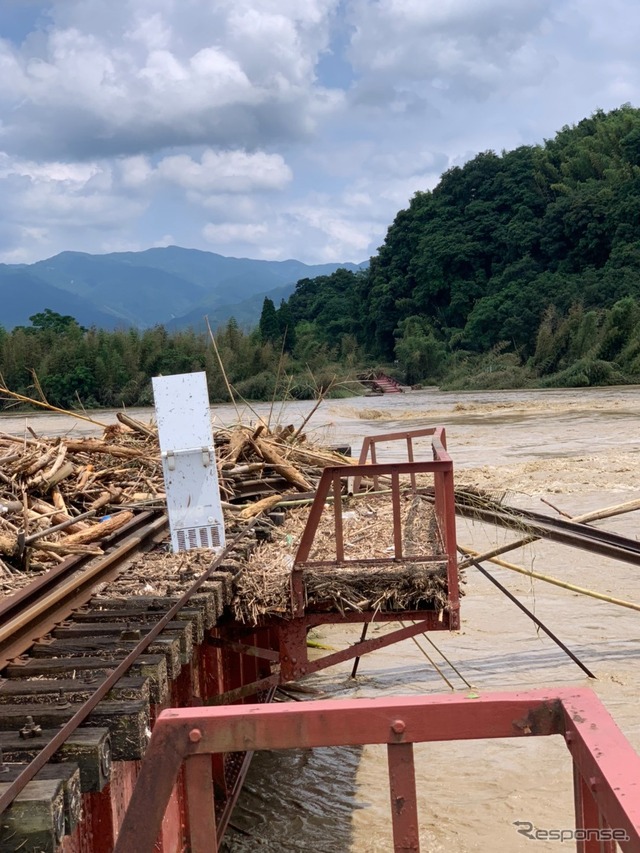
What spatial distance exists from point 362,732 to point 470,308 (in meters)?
66.3

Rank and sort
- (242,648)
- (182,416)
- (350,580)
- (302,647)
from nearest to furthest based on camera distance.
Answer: (350,580), (302,647), (242,648), (182,416)

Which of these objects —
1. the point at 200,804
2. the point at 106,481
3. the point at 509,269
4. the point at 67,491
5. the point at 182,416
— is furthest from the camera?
the point at 509,269

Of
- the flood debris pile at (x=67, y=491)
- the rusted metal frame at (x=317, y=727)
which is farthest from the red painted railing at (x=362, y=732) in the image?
the flood debris pile at (x=67, y=491)

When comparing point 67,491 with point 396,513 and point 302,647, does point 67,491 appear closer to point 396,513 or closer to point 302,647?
point 302,647

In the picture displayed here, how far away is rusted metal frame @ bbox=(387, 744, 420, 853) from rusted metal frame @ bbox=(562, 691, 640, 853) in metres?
0.38

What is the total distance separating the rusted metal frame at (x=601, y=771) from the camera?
1708 millimetres

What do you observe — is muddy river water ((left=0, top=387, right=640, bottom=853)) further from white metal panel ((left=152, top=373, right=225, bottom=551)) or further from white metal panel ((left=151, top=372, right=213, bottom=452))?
white metal panel ((left=151, top=372, right=213, bottom=452))

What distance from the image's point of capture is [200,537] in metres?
6.41

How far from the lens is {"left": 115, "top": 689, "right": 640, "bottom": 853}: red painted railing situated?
6.97 ft

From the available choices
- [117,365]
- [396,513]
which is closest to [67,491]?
[396,513]

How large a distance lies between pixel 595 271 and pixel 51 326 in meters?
37.8

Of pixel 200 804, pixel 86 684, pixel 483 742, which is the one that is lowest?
pixel 483 742

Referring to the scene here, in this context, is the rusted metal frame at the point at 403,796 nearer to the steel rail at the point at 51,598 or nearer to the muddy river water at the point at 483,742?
the steel rail at the point at 51,598

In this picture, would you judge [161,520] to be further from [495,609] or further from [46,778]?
[495,609]
